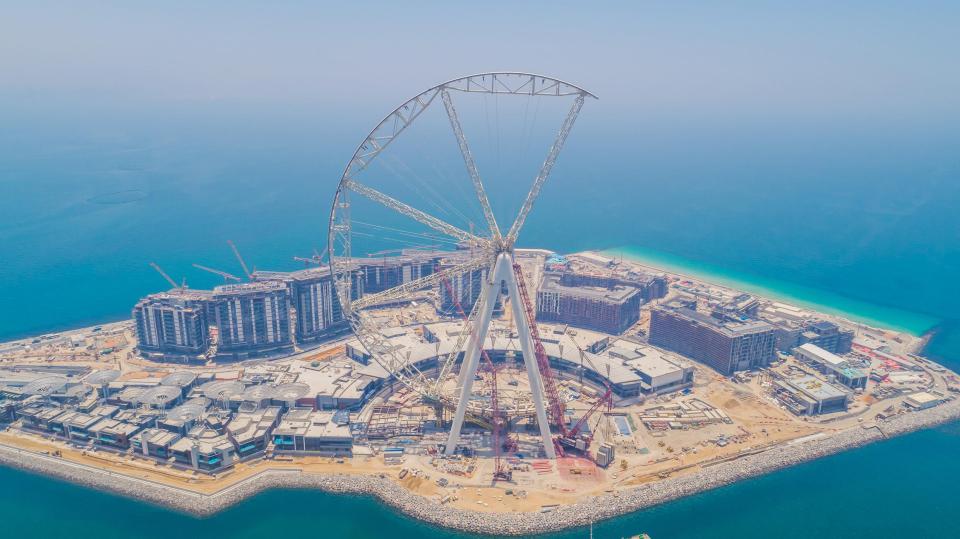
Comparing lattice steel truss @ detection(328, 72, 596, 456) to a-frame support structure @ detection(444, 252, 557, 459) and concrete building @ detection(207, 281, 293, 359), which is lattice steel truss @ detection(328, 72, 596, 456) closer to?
a-frame support structure @ detection(444, 252, 557, 459)

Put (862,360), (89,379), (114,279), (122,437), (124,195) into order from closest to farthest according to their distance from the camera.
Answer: (122,437), (89,379), (862,360), (114,279), (124,195)

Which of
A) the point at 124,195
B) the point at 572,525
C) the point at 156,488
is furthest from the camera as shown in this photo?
the point at 124,195

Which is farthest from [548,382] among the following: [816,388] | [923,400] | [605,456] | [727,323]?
[923,400]

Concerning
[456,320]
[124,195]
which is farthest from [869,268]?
[124,195]

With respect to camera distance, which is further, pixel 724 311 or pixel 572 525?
pixel 724 311

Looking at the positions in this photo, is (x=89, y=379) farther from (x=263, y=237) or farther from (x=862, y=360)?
(x=862, y=360)

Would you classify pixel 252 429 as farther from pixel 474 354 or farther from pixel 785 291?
pixel 785 291

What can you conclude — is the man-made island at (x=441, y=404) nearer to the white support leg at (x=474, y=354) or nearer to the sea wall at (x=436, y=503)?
the sea wall at (x=436, y=503)
